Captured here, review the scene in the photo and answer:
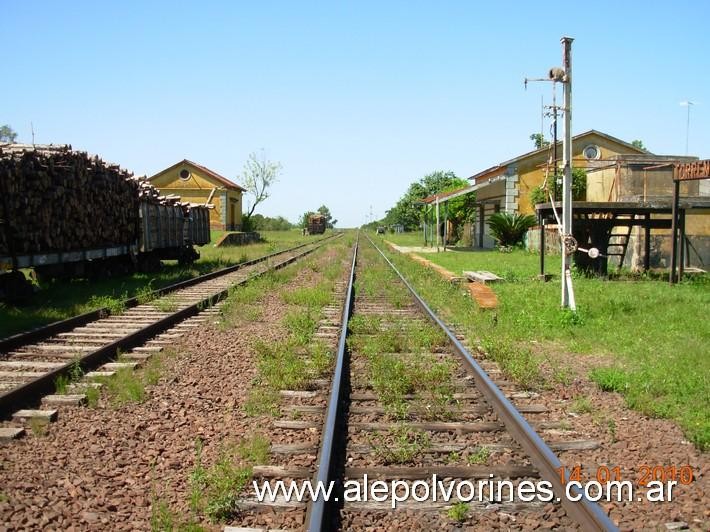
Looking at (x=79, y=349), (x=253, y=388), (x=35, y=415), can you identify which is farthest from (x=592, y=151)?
(x=35, y=415)

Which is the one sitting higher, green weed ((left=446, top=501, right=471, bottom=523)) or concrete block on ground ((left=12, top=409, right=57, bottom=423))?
concrete block on ground ((left=12, top=409, right=57, bottom=423))

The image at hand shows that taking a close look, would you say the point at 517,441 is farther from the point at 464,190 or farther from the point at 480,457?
the point at 464,190

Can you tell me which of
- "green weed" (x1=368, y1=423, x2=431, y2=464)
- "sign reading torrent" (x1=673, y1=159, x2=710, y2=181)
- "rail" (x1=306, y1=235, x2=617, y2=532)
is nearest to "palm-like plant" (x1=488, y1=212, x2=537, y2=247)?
"sign reading torrent" (x1=673, y1=159, x2=710, y2=181)

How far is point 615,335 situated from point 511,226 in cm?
2014

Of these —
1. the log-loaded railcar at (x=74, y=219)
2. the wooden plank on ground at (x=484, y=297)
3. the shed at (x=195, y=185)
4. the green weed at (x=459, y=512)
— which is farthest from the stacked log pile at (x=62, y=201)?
the shed at (x=195, y=185)

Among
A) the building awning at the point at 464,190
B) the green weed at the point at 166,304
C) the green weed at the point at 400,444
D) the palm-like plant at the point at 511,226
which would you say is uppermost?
the building awning at the point at 464,190

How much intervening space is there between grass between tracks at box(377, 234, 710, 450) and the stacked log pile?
24.2ft

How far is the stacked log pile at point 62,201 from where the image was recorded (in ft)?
35.2

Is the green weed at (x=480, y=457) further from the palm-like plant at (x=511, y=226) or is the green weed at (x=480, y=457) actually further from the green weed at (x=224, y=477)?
the palm-like plant at (x=511, y=226)

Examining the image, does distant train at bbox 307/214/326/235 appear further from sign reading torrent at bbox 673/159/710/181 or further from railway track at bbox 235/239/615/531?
railway track at bbox 235/239/615/531

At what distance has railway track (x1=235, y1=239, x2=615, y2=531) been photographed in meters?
3.38

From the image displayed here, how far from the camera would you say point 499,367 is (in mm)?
6742

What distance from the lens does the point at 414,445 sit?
4.25 metres

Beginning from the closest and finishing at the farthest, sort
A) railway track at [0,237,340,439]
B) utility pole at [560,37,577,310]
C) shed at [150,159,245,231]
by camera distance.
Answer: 1. railway track at [0,237,340,439]
2. utility pole at [560,37,577,310]
3. shed at [150,159,245,231]
